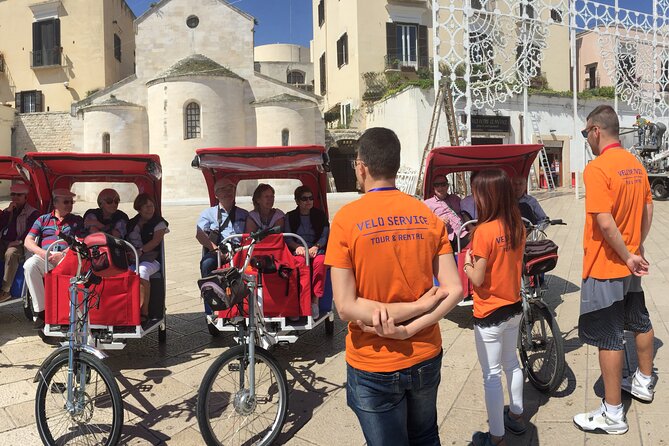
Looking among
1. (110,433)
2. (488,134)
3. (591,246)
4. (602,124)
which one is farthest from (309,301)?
(488,134)

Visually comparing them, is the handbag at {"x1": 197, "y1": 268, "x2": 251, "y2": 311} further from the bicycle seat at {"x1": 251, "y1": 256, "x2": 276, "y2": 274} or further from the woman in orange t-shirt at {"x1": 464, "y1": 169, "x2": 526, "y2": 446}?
the woman in orange t-shirt at {"x1": 464, "y1": 169, "x2": 526, "y2": 446}

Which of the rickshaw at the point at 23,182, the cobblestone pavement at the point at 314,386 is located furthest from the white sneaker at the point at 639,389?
the rickshaw at the point at 23,182

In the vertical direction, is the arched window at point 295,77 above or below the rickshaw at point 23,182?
above

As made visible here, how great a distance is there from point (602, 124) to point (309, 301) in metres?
2.78

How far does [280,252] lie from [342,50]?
29924mm

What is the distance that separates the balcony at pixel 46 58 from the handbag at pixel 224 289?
38.8 metres

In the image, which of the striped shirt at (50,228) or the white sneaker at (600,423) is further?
the striped shirt at (50,228)

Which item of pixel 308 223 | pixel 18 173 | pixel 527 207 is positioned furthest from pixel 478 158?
pixel 18 173

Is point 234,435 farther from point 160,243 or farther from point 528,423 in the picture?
point 160,243

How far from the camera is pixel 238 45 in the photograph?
105ft

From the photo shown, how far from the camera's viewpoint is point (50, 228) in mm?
5547

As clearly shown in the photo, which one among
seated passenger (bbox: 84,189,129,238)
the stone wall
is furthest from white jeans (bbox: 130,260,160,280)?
the stone wall

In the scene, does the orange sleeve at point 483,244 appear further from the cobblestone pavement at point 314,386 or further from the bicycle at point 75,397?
the bicycle at point 75,397

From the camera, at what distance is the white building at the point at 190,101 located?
28.7m
